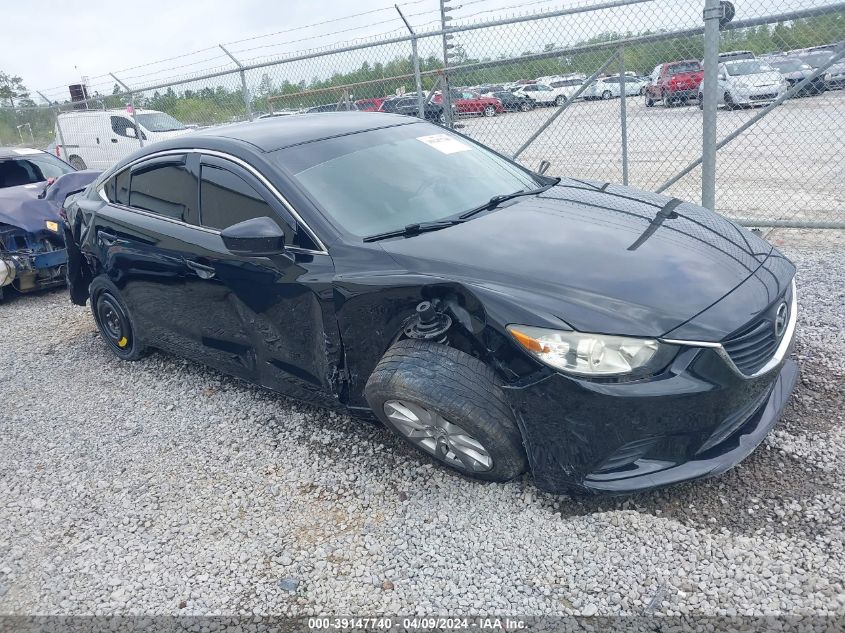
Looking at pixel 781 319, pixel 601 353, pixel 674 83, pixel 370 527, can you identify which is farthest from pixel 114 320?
pixel 674 83

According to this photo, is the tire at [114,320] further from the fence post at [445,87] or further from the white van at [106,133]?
the white van at [106,133]

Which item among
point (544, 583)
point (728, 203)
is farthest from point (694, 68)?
point (544, 583)

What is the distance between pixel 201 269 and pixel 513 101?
472 cm

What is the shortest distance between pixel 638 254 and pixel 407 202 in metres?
1.21

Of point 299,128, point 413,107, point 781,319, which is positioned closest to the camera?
point 781,319

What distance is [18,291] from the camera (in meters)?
6.96

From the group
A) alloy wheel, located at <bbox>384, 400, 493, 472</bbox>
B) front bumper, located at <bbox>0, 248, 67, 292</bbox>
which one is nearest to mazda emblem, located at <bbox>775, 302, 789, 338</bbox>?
alloy wheel, located at <bbox>384, 400, 493, 472</bbox>

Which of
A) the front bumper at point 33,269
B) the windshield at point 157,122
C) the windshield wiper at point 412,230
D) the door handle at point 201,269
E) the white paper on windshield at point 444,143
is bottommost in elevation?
the front bumper at point 33,269

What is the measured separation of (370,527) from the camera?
2.83 meters

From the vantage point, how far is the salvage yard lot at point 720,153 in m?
6.98

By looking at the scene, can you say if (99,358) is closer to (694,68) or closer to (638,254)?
(638,254)

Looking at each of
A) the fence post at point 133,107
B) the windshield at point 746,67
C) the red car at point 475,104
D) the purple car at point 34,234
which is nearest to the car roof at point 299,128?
the purple car at point 34,234

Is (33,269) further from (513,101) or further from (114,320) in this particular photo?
(513,101)

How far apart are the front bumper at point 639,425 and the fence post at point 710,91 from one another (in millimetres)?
3488
